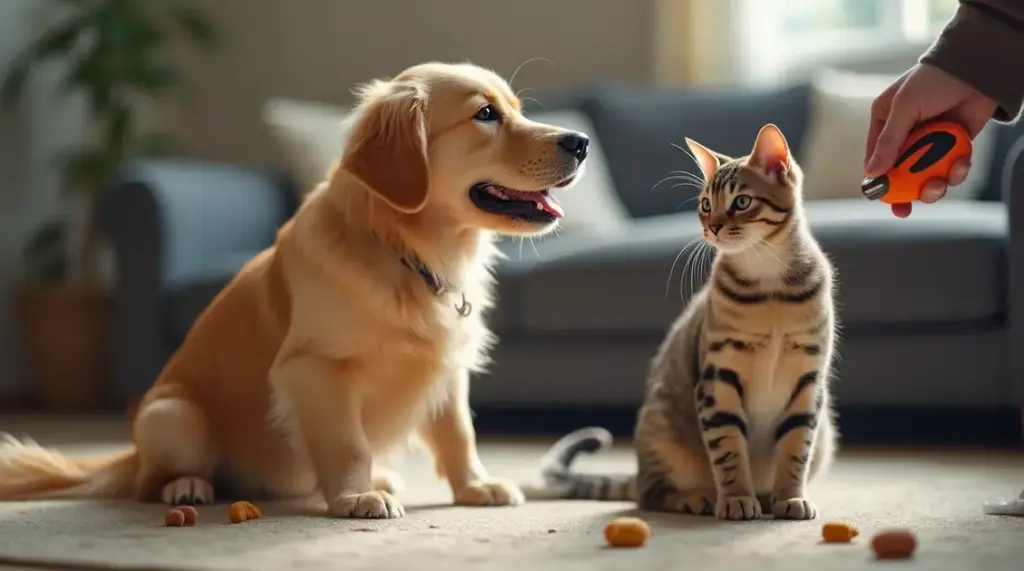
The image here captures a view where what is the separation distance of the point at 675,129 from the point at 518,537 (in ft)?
8.67

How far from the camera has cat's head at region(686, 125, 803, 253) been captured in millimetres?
1950

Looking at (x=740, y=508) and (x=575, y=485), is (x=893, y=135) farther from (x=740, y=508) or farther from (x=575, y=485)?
(x=575, y=485)

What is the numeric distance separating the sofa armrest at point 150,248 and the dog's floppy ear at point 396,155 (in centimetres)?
174

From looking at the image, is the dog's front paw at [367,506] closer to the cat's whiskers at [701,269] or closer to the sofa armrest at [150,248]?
the cat's whiskers at [701,269]

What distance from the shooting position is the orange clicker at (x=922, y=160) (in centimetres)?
176

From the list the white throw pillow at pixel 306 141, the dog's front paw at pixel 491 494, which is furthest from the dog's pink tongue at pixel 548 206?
the white throw pillow at pixel 306 141

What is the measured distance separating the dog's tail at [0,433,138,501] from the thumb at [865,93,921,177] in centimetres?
152

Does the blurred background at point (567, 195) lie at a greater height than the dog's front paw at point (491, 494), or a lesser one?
greater

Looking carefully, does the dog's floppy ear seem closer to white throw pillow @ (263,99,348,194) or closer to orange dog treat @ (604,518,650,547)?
orange dog treat @ (604,518,650,547)

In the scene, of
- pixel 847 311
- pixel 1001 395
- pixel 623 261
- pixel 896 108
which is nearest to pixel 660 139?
pixel 623 261

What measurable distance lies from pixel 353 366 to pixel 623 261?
1298mm

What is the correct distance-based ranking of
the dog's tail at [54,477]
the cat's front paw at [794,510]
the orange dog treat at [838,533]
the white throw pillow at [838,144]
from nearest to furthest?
the orange dog treat at [838,533], the cat's front paw at [794,510], the dog's tail at [54,477], the white throw pillow at [838,144]

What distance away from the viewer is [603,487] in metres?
2.35

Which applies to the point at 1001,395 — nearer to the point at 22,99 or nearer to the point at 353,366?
the point at 353,366
